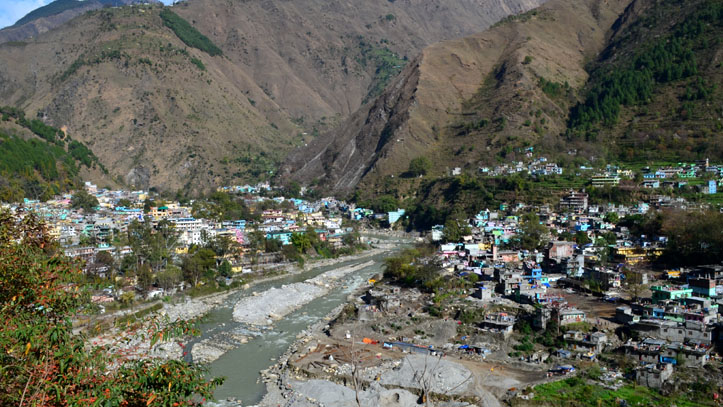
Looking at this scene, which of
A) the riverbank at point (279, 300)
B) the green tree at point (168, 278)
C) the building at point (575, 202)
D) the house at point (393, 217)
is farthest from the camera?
the house at point (393, 217)

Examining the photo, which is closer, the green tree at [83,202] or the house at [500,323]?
the house at [500,323]

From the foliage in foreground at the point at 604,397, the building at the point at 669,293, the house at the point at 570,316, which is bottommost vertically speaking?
the foliage in foreground at the point at 604,397

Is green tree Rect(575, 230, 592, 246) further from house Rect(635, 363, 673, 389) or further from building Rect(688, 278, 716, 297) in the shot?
house Rect(635, 363, 673, 389)

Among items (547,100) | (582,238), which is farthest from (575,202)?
(547,100)

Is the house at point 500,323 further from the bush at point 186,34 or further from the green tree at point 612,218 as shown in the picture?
the bush at point 186,34

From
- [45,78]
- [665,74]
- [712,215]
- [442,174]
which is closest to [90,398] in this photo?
[712,215]

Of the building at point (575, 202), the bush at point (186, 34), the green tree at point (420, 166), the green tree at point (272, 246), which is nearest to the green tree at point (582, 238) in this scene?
the building at point (575, 202)

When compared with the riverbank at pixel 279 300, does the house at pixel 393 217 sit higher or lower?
higher

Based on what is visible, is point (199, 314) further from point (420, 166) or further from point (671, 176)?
point (420, 166)
